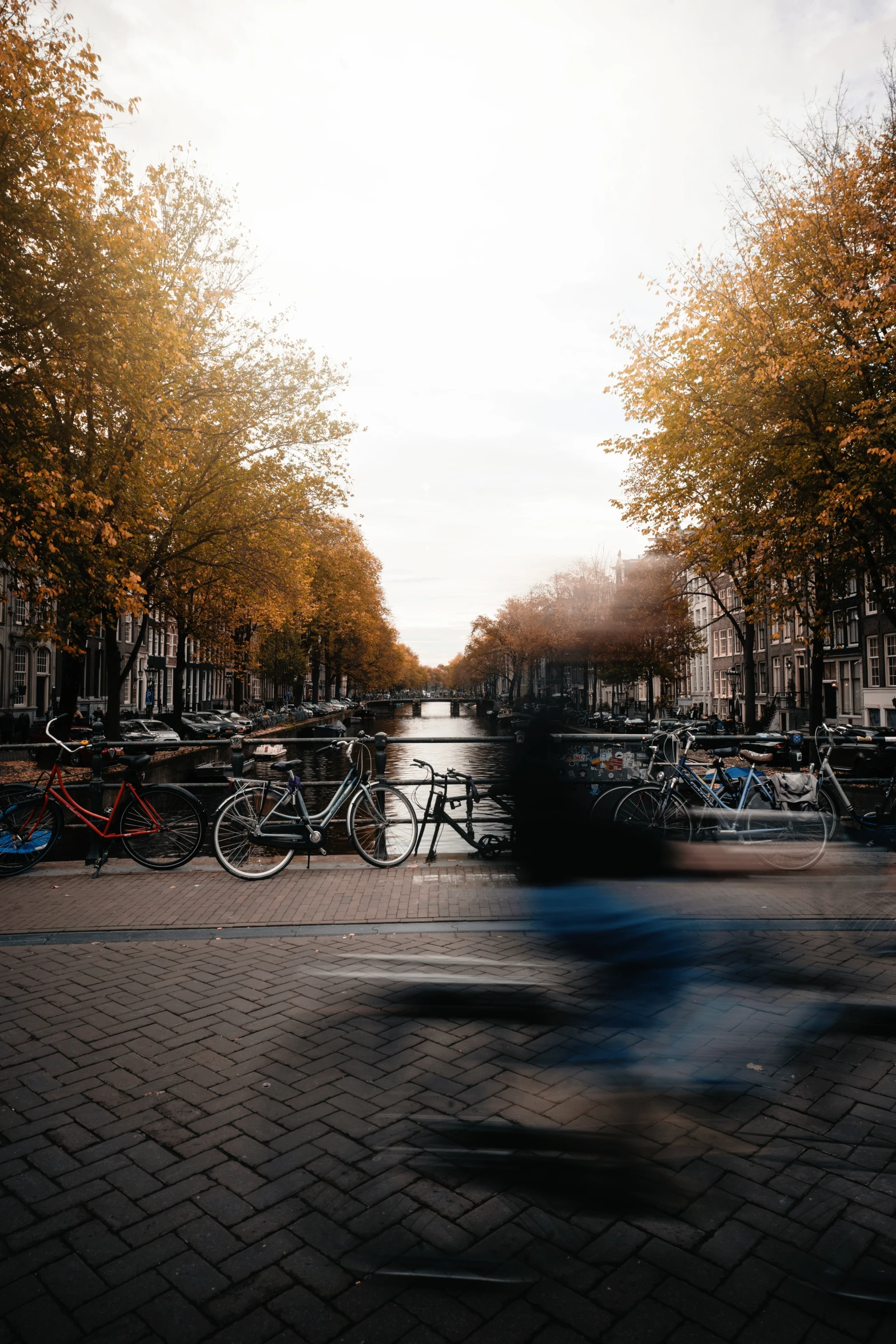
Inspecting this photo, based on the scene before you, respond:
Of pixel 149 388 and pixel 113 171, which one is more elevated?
pixel 113 171

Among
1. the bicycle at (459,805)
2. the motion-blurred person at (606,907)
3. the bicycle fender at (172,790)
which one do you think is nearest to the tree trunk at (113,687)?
the bicycle fender at (172,790)

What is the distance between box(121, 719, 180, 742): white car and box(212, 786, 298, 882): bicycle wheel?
23405mm

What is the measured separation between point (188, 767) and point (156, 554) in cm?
683

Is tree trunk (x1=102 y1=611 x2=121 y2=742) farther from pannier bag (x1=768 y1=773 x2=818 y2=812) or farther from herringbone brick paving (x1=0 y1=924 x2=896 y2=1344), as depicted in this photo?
herringbone brick paving (x1=0 y1=924 x2=896 y2=1344)

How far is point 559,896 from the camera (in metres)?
4.06

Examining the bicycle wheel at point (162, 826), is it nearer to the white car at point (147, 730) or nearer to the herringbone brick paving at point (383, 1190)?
the herringbone brick paving at point (383, 1190)

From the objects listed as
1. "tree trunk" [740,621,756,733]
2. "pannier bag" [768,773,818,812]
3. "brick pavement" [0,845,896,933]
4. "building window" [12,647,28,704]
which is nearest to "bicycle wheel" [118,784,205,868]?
"brick pavement" [0,845,896,933]

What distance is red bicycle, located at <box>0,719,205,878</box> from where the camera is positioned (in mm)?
8758

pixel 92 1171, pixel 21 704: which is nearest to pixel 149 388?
pixel 92 1171

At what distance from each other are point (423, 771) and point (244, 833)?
14942mm

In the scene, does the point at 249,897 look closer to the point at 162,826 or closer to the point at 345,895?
the point at 345,895

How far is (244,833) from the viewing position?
28.1 ft

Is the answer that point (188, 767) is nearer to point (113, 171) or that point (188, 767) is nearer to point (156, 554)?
point (156, 554)

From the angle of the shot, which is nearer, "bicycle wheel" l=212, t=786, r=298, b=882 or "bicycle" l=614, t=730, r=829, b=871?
"bicycle wheel" l=212, t=786, r=298, b=882
